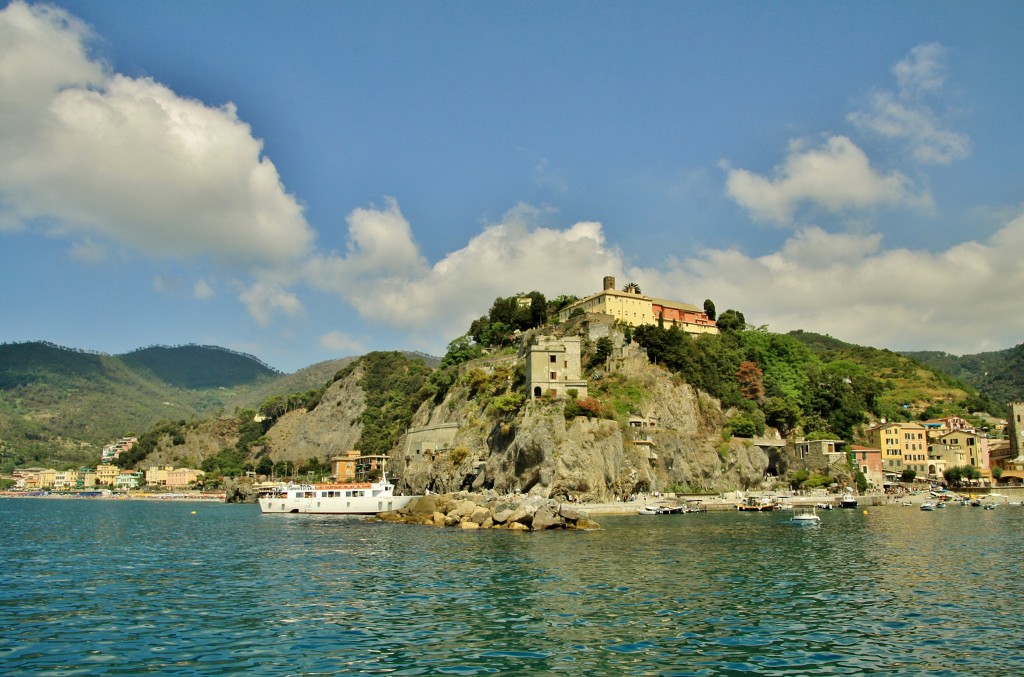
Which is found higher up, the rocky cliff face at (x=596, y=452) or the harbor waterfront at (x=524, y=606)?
the rocky cliff face at (x=596, y=452)

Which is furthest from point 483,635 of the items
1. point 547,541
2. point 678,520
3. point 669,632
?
point 678,520

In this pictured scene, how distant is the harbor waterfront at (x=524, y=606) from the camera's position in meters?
14.3

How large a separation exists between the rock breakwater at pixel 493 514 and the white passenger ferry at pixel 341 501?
379 cm

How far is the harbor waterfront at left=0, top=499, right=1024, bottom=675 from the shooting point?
14.3 m

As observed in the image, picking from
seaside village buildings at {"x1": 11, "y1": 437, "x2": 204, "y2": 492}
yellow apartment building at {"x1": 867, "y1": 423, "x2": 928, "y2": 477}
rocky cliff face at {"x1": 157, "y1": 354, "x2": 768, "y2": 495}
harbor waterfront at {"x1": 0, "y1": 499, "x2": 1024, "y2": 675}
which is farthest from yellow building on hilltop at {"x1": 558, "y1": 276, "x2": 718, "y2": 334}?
seaside village buildings at {"x1": 11, "y1": 437, "x2": 204, "y2": 492}

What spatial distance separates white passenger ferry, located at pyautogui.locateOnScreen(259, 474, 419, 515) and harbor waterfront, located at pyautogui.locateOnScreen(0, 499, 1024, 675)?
23273 millimetres

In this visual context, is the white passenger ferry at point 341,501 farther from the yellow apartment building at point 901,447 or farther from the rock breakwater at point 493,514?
the yellow apartment building at point 901,447

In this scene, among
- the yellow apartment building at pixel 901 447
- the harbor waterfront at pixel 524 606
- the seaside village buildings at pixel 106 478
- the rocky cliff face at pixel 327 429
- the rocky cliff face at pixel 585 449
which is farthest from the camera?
the seaside village buildings at pixel 106 478

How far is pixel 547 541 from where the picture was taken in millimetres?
36188

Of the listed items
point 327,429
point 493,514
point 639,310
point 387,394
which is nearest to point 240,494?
point 327,429

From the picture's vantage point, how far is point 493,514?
4697 centimetres

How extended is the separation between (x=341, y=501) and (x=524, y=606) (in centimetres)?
4493

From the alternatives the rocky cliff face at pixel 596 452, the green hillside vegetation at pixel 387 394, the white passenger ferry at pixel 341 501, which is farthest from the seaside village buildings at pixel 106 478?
the white passenger ferry at pixel 341 501

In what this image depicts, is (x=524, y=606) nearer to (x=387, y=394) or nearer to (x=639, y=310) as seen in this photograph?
(x=639, y=310)
